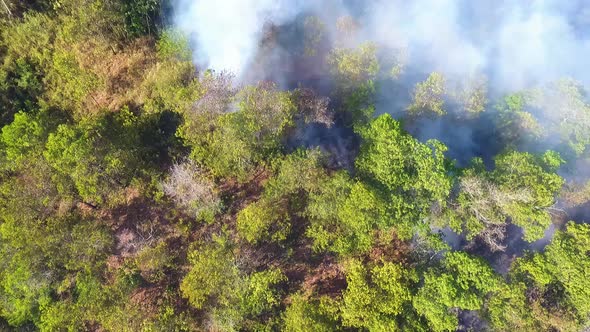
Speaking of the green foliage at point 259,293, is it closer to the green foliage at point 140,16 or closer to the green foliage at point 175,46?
the green foliage at point 175,46

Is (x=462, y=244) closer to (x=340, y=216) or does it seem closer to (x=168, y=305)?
(x=340, y=216)

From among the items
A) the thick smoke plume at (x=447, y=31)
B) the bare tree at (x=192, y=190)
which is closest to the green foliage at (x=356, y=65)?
the thick smoke plume at (x=447, y=31)

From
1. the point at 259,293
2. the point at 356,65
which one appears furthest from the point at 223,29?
the point at 259,293

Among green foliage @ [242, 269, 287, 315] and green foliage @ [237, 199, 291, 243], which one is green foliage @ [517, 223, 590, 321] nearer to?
green foliage @ [237, 199, 291, 243]

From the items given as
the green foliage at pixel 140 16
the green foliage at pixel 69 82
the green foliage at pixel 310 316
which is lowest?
the green foliage at pixel 310 316

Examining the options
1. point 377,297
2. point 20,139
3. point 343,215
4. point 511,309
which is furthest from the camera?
point 20,139

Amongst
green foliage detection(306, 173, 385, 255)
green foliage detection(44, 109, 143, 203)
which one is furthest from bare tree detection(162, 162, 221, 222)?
green foliage detection(306, 173, 385, 255)

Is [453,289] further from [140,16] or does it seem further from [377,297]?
[140,16]
